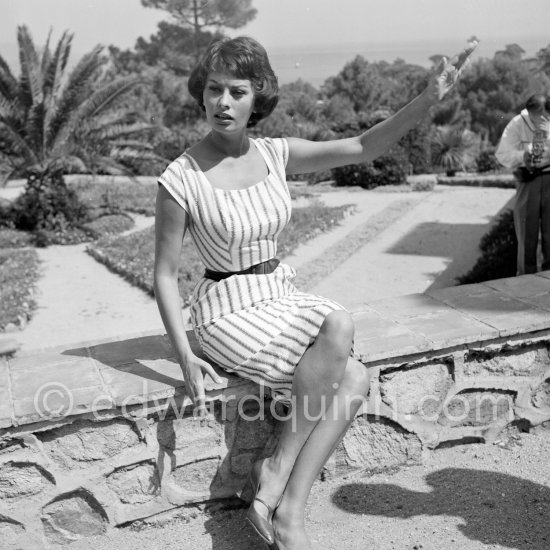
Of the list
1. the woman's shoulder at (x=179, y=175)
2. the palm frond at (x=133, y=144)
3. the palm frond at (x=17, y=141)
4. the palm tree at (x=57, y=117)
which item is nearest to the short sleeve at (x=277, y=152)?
the woman's shoulder at (x=179, y=175)

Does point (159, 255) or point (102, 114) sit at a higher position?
point (102, 114)

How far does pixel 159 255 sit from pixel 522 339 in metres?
1.51

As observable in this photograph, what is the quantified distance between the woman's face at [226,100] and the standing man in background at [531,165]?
3.03 metres

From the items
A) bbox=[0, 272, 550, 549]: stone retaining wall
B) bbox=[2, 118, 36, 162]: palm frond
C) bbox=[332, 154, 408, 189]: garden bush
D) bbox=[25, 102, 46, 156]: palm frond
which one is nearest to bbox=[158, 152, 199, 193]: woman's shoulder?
bbox=[0, 272, 550, 549]: stone retaining wall

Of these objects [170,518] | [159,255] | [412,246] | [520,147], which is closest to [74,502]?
[170,518]

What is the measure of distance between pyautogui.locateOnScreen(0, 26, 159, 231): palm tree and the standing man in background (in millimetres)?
7490

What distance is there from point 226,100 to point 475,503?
1690 mm

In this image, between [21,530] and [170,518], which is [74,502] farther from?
[170,518]

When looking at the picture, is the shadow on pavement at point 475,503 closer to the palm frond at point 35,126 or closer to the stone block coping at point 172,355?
the stone block coping at point 172,355

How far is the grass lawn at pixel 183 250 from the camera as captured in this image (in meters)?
8.03

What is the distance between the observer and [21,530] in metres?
2.50

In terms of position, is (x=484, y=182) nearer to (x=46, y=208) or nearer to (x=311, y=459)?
(x=46, y=208)

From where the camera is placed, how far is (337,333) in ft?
7.98

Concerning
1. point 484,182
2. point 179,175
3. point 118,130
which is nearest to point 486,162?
point 484,182
